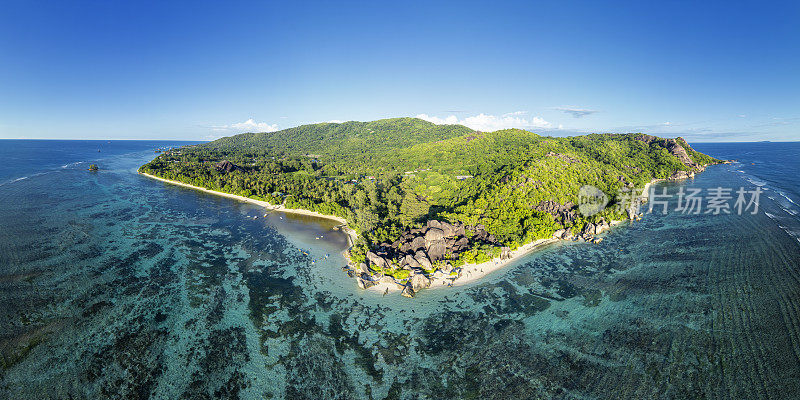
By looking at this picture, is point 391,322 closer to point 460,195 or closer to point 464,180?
point 460,195

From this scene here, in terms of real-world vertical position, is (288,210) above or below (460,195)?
below

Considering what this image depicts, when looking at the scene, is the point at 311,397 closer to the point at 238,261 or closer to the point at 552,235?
the point at 238,261

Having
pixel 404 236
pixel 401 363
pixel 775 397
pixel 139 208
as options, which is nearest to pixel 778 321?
pixel 775 397

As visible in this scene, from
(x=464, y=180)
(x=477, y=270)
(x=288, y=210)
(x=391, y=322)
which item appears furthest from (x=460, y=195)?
(x=288, y=210)

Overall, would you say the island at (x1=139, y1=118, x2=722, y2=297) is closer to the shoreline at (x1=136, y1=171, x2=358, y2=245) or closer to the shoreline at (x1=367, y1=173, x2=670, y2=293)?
the shoreline at (x1=367, y1=173, x2=670, y2=293)

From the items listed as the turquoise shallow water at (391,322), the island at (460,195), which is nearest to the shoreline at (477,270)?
the island at (460,195)

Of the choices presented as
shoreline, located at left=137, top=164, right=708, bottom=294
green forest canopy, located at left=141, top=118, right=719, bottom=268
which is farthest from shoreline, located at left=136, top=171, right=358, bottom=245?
green forest canopy, located at left=141, top=118, right=719, bottom=268

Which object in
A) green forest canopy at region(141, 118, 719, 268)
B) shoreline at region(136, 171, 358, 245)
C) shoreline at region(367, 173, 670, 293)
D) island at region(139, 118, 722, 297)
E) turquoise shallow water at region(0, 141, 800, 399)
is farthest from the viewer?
shoreline at region(136, 171, 358, 245)
